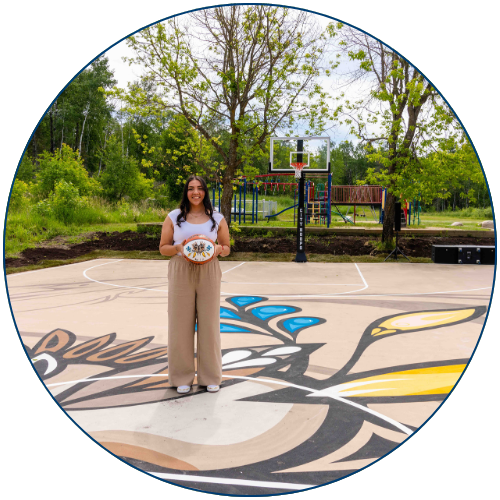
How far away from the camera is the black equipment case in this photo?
11039 mm

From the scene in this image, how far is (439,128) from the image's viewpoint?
10.5m

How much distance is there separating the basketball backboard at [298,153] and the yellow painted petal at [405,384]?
7.86m

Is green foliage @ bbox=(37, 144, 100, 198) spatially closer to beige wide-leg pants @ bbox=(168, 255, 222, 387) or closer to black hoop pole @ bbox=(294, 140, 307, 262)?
black hoop pole @ bbox=(294, 140, 307, 262)

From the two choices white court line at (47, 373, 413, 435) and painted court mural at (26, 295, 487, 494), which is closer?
painted court mural at (26, 295, 487, 494)

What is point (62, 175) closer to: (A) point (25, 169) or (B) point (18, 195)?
(A) point (25, 169)

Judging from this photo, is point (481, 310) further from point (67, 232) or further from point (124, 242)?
point (67, 232)

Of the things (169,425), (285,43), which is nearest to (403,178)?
(285,43)

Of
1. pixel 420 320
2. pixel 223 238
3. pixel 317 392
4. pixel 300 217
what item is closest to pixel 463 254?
pixel 300 217

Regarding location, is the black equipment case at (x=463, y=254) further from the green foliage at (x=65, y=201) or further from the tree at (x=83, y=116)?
the tree at (x=83, y=116)

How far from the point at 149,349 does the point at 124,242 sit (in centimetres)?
1000

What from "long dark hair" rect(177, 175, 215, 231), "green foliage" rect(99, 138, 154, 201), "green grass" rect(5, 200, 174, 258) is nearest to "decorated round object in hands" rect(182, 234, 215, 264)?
"long dark hair" rect(177, 175, 215, 231)

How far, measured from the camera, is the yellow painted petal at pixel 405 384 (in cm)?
358

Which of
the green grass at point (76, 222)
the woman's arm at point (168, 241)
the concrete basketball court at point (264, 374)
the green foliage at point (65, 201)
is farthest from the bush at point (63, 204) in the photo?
the woman's arm at point (168, 241)

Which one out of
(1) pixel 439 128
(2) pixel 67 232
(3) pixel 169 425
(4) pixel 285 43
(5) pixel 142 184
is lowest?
(3) pixel 169 425
